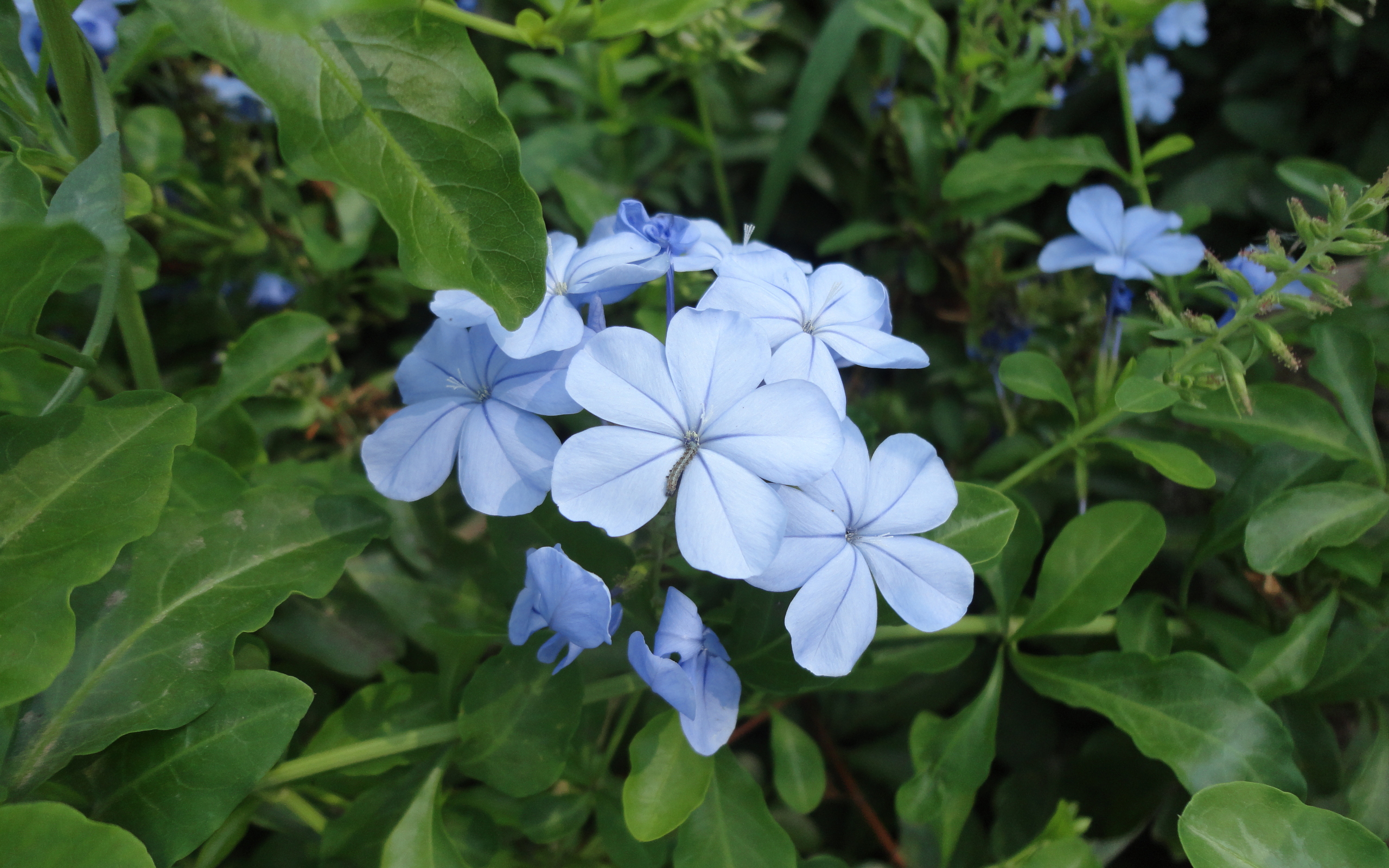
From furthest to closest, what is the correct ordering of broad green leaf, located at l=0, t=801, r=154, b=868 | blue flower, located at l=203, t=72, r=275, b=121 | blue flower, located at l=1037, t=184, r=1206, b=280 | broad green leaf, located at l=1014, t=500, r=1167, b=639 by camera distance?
1. blue flower, located at l=203, t=72, r=275, b=121
2. blue flower, located at l=1037, t=184, r=1206, b=280
3. broad green leaf, located at l=1014, t=500, r=1167, b=639
4. broad green leaf, located at l=0, t=801, r=154, b=868

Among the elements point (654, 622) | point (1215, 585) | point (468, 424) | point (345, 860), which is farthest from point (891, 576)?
point (1215, 585)

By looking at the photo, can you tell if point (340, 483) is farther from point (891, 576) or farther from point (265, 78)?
point (891, 576)

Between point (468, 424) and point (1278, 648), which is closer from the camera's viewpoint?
point (468, 424)

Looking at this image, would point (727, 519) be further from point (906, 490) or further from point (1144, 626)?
point (1144, 626)

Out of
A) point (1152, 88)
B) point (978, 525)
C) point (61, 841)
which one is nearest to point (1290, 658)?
point (978, 525)

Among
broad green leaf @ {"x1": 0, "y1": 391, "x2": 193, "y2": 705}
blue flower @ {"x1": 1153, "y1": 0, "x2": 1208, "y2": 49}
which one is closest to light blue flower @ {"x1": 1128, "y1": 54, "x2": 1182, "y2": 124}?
blue flower @ {"x1": 1153, "y1": 0, "x2": 1208, "y2": 49}

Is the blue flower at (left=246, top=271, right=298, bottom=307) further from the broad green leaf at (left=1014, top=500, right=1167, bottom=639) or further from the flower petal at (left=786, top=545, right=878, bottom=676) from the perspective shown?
the broad green leaf at (left=1014, top=500, right=1167, bottom=639)
